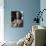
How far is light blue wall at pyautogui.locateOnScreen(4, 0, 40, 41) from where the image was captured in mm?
5441

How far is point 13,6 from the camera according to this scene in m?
5.46

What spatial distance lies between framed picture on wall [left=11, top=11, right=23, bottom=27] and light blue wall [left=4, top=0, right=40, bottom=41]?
120 millimetres

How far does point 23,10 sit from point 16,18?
418 mm

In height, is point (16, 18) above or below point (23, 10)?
below

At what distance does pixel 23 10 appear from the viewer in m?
5.49

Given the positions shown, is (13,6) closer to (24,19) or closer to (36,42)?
(24,19)

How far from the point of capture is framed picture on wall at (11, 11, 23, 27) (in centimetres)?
550

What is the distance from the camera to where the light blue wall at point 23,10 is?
17.9 ft

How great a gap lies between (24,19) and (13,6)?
667 millimetres

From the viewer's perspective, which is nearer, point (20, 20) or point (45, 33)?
point (45, 33)

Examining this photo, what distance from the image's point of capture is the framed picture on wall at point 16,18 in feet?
18.1

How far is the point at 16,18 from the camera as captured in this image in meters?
5.50

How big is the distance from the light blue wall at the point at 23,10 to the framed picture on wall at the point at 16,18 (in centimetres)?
12

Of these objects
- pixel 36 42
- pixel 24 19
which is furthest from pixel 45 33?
pixel 24 19
